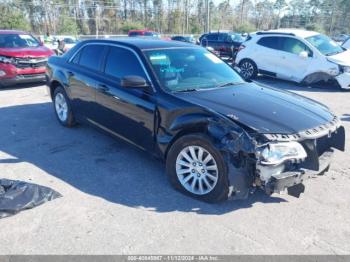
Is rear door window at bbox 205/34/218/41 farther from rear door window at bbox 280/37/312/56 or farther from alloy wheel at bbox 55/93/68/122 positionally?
alloy wheel at bbox 55/93/68/122

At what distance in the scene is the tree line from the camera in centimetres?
4059

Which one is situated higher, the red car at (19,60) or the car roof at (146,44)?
the car roof at (146,44)

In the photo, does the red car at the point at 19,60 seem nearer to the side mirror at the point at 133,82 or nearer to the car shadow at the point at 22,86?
the car shadow at the point at 22,86

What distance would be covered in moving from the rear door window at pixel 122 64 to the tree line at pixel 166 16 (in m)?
33.8

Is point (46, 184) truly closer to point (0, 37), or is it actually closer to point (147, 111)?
point (147, 111)

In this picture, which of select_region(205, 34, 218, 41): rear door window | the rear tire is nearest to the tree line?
select_region(205, 34, 218, 41): rear door window

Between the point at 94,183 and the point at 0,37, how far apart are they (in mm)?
8643

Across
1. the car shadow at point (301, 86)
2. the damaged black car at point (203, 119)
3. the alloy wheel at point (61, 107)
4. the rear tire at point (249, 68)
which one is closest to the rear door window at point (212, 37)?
the rear tire at point (249, 68)

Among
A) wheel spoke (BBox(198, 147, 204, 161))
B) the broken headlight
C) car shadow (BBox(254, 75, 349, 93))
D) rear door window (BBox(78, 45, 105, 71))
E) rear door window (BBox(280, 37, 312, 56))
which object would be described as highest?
rear door window (BBox(78, 45, 105, 71))

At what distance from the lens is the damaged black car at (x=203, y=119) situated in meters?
3.38

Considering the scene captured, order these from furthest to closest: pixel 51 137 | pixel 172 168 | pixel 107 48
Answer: pixel 51 137 → pixel 107 48 → pixel 172 168

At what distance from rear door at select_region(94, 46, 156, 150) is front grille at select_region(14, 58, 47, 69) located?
6.14 m

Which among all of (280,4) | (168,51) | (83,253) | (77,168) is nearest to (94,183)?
(77,168)

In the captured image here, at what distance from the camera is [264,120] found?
359cm
